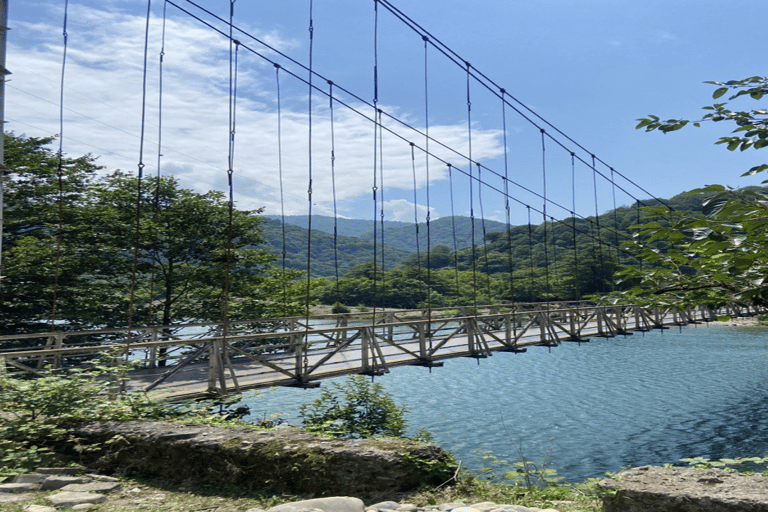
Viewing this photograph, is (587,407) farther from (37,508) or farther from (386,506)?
(37,508)

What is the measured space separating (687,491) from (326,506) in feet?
7.21

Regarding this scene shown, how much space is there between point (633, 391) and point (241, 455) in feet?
56.3

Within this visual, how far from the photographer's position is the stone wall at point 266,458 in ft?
14.6

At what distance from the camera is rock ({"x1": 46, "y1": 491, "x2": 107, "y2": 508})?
386 centimetres

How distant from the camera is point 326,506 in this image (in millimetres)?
3707

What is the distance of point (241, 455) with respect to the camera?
4.66 m

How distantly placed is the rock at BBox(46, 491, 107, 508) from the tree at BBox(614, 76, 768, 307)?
3966 mm

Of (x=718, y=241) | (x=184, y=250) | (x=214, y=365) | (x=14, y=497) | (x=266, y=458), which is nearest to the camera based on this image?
(x=718, y=241)

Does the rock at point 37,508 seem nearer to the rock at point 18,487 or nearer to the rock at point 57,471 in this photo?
the rock at point 18,487

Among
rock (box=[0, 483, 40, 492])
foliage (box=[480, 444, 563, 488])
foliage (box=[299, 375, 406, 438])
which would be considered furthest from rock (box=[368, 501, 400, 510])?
foliage (box=[299, 375, 406, 438])

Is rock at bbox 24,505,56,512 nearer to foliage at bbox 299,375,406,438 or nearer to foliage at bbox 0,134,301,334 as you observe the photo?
foliage at bbox 299,375,406,438

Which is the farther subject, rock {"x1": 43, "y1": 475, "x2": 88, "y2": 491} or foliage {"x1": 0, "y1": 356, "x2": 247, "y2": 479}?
foliage {"x1": 0, "y1": 356, "x2": 247, "y2": 479}

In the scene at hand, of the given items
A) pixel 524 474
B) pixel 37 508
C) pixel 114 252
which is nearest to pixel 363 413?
pixel 524 474

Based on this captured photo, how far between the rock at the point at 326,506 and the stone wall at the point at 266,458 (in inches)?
22.7
